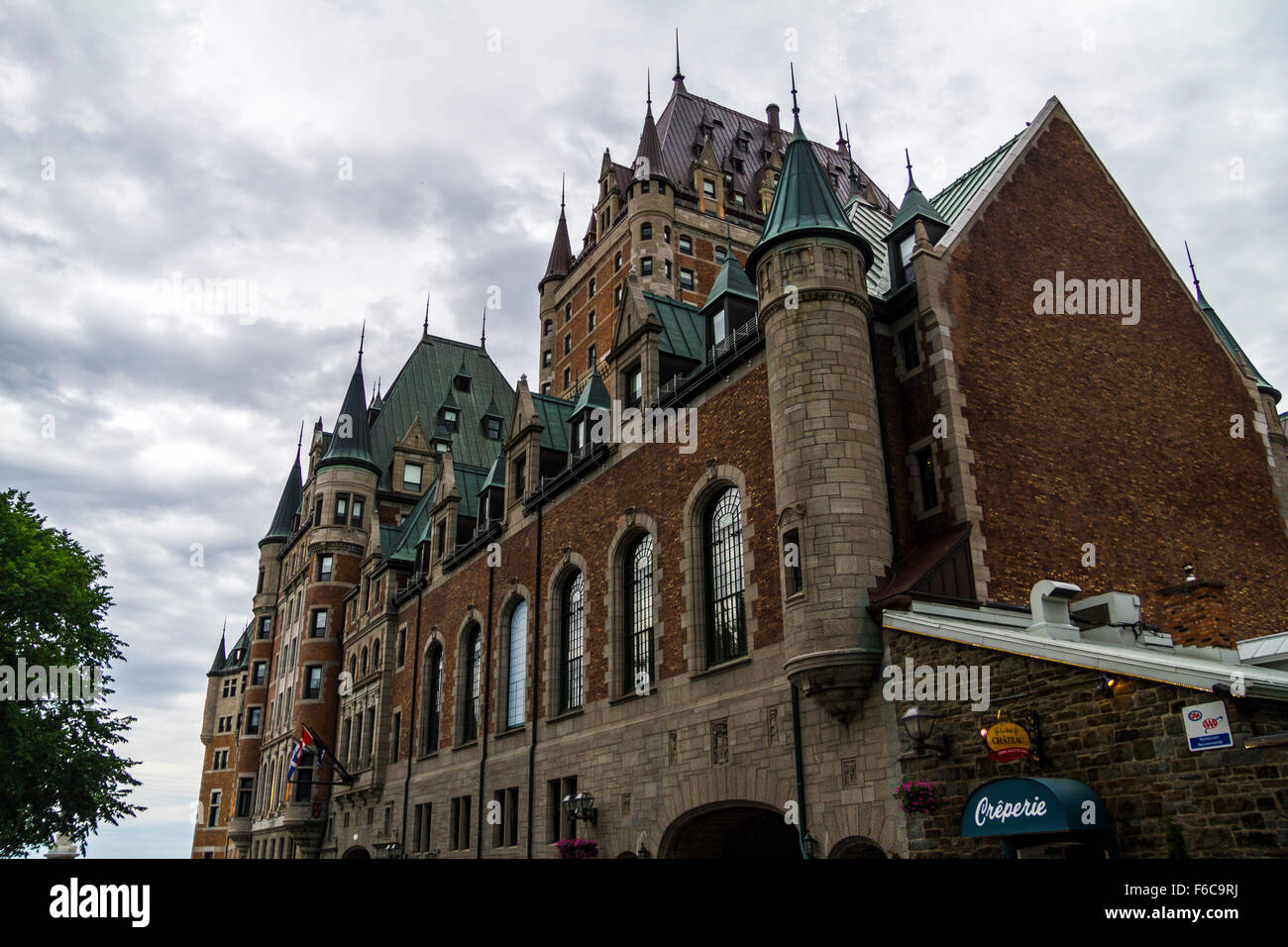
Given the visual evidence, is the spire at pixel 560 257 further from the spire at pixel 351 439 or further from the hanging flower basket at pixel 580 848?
the hanging flower basket at pixel 580 848

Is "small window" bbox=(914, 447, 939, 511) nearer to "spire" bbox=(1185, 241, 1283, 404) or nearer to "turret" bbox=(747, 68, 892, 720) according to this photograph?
"turret" bbox=(747, 68, 892, 720)

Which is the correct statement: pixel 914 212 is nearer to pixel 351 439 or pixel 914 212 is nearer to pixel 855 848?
pixel 855 848

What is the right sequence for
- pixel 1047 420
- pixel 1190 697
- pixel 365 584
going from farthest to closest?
pixel 365 584 → pixel 1047 420 → pixel 1190 697

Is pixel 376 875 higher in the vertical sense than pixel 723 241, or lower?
lower

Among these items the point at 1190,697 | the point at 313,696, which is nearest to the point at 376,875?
the point at 1190,697

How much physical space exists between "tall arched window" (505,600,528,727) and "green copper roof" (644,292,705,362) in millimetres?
10557

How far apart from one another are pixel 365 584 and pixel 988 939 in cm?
4881

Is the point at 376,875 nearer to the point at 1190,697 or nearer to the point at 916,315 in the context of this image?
the point at 1190,697

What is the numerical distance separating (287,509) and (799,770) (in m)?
61.0

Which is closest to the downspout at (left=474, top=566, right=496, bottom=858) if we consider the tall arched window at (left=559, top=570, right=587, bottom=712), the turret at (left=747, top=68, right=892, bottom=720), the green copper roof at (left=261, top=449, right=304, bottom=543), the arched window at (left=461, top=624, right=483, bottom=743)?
the arched window at (left=461, top=624, right=483, bottom=743)

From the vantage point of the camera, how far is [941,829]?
15.6m

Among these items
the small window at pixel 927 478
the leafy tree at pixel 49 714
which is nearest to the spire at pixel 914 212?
the small window at pixel 927 478

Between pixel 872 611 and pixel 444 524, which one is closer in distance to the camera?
pixel 872 611

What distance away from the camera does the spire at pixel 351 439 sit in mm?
57156
